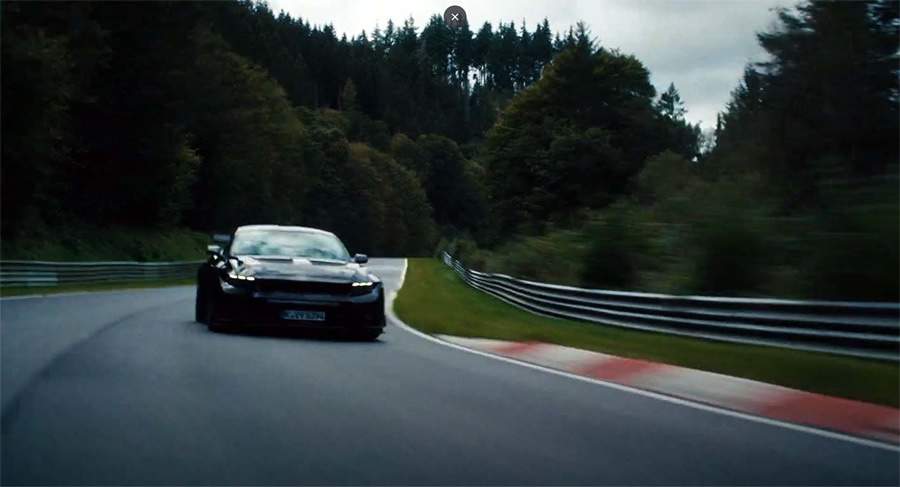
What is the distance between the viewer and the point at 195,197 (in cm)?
6619

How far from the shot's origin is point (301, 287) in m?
14.2

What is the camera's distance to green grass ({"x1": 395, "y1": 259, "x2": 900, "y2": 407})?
414 inches

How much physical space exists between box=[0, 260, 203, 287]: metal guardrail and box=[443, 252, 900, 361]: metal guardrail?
48.1 ft

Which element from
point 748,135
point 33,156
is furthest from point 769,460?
point 748,135

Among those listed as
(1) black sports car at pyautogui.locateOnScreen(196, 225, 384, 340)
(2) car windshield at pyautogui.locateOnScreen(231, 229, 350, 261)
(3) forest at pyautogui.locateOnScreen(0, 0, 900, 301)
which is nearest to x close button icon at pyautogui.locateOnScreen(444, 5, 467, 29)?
(3) forest at pyautogui.locateOnScreen(0, 0, 900, 301)

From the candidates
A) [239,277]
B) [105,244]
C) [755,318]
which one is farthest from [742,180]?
[105,244]

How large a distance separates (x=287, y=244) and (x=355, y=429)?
8295mm

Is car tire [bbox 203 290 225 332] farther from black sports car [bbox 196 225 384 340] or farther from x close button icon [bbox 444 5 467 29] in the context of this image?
x close button icon [bbox 444 5 467 29]

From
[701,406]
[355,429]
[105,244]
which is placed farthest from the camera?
[105,244]

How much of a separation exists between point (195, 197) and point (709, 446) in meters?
61.0

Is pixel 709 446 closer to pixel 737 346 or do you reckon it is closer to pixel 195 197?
pixel 737 346

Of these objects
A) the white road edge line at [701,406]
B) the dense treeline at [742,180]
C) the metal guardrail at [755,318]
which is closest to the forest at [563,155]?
the dense treeline at [742,180]

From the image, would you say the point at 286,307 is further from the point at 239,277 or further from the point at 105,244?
the point at 105,244

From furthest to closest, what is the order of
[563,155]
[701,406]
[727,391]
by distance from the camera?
[563,155]
[727,391]
[701,406]
